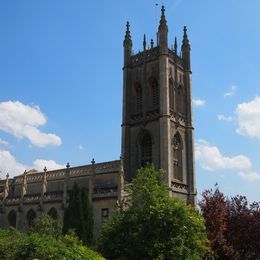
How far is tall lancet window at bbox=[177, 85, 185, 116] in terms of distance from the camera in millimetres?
51122

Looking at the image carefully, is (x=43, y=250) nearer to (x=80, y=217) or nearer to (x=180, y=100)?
(x=80, y=217)

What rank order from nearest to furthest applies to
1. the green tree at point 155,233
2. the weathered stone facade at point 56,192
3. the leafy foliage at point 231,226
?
1. the green tree at point 155,233
2. the leafy foliage at point 231,226
3. the weathered stone facade at point 56,192

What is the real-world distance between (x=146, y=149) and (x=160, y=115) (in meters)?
4.50

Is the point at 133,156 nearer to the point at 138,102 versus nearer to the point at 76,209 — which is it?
the point at 138,102

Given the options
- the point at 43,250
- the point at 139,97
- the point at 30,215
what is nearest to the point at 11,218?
the point at 30,215

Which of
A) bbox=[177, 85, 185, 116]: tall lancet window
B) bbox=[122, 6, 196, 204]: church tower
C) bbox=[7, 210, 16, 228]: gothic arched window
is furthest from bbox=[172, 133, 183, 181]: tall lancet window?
bbox=[7, 210, 16, 228]: gothic arched window

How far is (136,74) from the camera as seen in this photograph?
173 ft

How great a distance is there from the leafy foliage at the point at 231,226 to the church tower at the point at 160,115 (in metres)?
10.9

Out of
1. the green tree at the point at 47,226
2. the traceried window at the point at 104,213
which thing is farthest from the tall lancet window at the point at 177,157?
the green tree at the point at 47,226

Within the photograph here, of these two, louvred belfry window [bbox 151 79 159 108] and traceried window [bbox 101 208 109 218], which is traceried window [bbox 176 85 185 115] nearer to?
louvred belfry window [bbox 151 79 159 108]

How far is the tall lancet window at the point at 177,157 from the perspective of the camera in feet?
156

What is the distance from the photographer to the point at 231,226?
3359cm

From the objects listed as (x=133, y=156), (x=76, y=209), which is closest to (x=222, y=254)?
(x=76, y=209)

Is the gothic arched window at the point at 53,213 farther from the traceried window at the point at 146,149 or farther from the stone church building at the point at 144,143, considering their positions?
the traceried window at the point at 146,149
